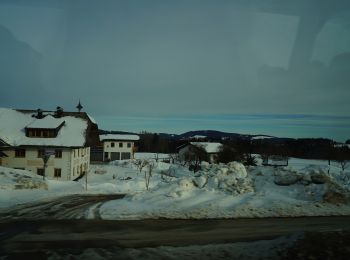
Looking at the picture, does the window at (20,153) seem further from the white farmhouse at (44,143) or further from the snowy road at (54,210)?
the snowy road at (54,210)

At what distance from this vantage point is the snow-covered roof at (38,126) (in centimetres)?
4544

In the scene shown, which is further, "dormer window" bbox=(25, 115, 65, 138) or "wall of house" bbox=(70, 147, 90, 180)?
"wall of house" bbox=(70, 147, 90, 180)

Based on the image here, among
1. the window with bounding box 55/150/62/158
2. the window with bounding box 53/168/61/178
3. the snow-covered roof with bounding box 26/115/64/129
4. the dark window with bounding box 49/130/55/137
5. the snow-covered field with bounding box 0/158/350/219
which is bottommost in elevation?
the window with bounding box 53/168/61/178

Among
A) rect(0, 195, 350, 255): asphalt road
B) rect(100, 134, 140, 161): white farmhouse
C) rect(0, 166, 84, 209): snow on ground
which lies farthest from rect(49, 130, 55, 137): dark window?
rect(100, 134, 140, 161): white farmhouse

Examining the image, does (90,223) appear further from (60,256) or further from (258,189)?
(258,189)

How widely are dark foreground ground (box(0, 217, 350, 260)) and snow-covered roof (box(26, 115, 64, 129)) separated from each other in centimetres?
3172

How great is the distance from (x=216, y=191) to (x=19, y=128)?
1335 inches

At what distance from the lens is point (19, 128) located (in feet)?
156

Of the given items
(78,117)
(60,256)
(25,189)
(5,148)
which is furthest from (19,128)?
(60,256)

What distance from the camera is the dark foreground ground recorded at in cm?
1027

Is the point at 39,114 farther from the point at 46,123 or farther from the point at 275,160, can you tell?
the point at 275,160

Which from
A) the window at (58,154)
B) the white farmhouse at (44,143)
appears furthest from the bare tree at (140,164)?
the window at (58,154)

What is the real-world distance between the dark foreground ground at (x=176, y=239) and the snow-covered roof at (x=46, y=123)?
104 ft

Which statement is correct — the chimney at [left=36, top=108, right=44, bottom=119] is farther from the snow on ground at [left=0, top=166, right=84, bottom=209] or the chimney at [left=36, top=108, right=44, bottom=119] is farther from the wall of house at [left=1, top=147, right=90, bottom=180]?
the snow on ground at [left=0, top=166, right=84, bottom=209]
